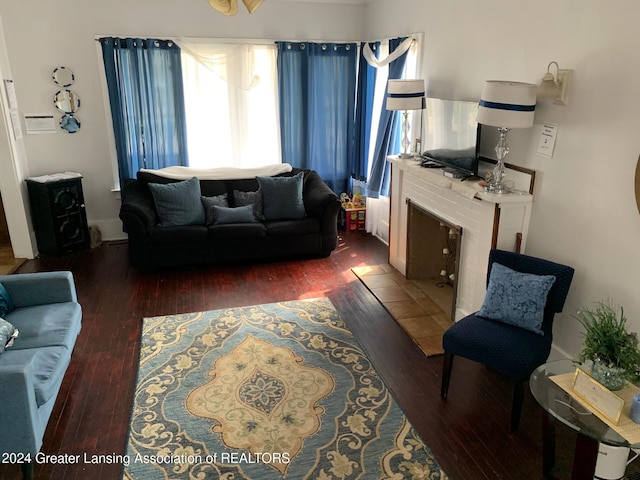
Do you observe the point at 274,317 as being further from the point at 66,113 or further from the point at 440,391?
the point at 66,113

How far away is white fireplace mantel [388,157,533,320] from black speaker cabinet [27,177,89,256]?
3436 millimetres

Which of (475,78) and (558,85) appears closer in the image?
(558,85)

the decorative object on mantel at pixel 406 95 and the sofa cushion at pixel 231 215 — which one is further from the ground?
the decorative object on mantel at pixel 406 95

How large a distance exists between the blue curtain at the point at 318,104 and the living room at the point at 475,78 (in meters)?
0.24

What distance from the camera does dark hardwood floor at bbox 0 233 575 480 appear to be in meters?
2.58

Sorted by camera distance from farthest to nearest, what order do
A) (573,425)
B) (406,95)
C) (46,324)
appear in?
(406,95)
(46,324)
(573,425)

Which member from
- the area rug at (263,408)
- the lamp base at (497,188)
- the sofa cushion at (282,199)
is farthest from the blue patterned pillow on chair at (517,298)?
the sofa cushion at (282,199)

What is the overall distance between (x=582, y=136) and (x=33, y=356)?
3.24 m

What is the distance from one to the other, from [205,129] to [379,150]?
2074mm

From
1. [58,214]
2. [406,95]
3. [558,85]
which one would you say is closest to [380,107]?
[406,95]

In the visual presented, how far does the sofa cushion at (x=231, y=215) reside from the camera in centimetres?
518

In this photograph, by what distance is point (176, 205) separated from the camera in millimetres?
5125

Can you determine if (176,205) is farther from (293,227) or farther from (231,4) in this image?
(231,4)

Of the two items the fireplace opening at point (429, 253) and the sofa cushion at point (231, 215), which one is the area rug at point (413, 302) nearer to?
the fireplace opening at point (429, 253)
